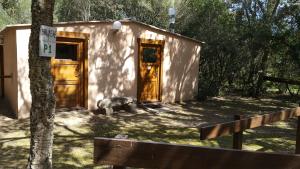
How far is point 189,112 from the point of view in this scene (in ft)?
32.3

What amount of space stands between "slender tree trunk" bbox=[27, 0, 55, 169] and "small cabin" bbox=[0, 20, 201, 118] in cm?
506

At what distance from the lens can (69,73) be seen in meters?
8.84

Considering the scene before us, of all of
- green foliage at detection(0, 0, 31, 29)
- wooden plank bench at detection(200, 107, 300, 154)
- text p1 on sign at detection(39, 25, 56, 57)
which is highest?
green foliage at detection(0, 0, 31, 29)

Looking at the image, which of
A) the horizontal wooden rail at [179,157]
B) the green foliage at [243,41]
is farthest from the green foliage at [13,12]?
the horizontal wooden rail at [179,157]

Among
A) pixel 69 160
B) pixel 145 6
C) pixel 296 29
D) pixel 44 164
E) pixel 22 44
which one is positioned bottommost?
pixel 69 160

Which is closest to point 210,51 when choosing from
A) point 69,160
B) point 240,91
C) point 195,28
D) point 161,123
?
point 195,28

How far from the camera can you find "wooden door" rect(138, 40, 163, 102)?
10469 millimetres

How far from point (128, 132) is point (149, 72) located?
389 cm

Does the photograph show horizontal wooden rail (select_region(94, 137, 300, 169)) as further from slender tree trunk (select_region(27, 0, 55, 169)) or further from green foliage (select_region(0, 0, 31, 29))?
green foliage (select_region(0, 0, 31, 29))

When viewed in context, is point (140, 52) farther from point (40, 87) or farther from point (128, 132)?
point (40, 87)

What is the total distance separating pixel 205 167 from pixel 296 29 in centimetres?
1206

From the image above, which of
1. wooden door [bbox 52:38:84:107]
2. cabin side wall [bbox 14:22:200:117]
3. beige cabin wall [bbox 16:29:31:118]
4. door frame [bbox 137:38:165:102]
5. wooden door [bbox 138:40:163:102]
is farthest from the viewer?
wooden door [bbox 138:40:163:102]

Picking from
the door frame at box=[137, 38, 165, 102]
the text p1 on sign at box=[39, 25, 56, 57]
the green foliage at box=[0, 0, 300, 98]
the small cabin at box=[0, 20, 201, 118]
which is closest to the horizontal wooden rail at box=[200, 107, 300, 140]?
the text p1 on sign at box=[39, 25, 56, 57]

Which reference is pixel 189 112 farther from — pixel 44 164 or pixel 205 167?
pixel 205 167
